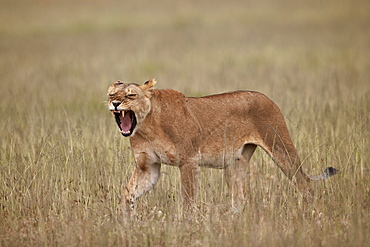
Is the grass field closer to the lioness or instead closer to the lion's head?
the lioness

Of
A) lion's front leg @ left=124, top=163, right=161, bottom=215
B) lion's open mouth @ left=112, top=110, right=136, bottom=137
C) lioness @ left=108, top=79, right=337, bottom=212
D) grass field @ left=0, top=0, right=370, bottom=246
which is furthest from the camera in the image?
lion's front leg @ left=124, top=163, right=161, bottom=215

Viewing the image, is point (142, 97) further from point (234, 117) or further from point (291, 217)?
point (291, 217)

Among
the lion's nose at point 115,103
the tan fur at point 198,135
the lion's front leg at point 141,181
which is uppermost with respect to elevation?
the lion's nose at point 115,103

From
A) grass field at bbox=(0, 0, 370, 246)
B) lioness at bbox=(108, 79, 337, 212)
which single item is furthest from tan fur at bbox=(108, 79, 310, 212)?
grass field at bbox=(0, 0, 370, 246)

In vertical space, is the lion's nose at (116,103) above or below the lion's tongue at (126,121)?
above

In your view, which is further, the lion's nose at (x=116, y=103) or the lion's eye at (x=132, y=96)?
the lion's eye at (x=132, y=96)

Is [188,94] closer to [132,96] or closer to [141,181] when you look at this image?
[141,181]

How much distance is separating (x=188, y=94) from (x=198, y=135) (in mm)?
5435

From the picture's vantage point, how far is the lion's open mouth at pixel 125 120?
5555 millimetres

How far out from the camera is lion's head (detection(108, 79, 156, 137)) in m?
5.43

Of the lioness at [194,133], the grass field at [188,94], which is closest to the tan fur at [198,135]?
the lioness at [194,133]

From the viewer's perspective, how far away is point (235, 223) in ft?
17.4

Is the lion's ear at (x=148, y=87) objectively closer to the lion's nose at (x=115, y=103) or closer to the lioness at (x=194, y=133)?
the lioness at (x=194, y=133)

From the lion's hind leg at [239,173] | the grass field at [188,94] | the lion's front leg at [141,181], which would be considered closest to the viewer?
the grass field at [188,94]
